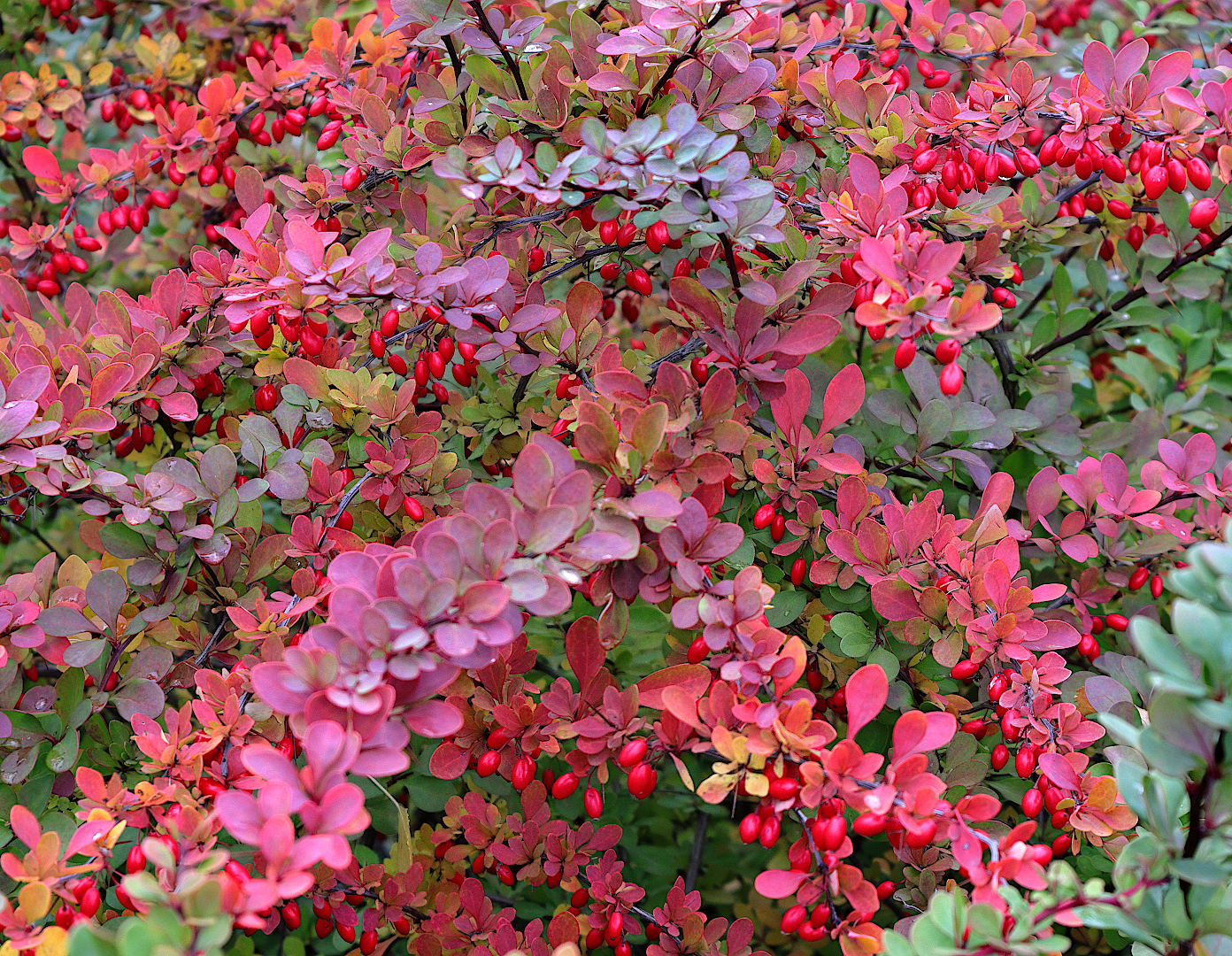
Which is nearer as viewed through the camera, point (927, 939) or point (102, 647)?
point (927, 939)

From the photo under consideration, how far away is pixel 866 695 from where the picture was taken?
3.43ft

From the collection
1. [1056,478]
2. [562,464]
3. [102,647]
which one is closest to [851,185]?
[1056,478]

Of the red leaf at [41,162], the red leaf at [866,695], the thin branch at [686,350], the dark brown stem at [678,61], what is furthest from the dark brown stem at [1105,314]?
the red leaf at [41,162]

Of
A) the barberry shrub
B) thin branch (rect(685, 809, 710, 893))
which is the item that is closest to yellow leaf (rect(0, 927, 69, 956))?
the barberry shrub

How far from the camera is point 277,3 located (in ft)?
7.49

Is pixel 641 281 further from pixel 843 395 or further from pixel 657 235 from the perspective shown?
pixel 843 395

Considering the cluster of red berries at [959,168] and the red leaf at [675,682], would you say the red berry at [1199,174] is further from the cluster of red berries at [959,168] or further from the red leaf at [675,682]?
the red leaf at [675,682]

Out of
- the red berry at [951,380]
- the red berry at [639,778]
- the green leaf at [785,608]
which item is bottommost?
the green leaf at [785,608]

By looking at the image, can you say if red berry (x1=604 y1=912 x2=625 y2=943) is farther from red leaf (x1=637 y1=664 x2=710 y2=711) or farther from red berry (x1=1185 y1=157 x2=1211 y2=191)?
red berry (x1=1185 y1=157 x2=1211 y2=191)

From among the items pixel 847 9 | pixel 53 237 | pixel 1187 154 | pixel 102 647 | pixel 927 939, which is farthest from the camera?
pixel 53 237

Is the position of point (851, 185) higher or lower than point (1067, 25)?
higher

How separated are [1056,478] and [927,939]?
0.87 metres

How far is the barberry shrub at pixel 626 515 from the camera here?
3.07ft

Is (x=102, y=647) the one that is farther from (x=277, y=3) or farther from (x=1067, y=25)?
(x=1067, y=25)
